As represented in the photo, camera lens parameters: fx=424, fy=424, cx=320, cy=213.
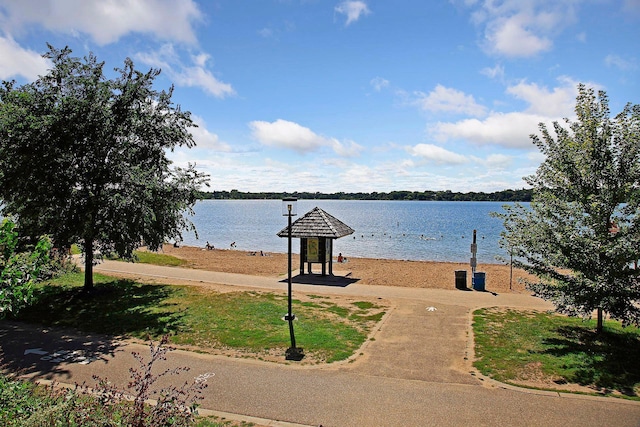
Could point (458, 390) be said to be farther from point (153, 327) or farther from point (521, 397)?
point (153, 327)

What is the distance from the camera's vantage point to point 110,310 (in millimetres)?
15836

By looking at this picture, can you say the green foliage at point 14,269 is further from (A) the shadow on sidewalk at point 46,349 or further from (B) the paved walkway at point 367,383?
(A) the shadow on sidewalk at point 46,349

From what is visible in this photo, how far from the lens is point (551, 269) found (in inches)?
506

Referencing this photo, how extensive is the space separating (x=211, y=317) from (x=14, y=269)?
31.3ft

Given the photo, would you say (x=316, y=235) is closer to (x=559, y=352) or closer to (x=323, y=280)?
(x=323, y=280)

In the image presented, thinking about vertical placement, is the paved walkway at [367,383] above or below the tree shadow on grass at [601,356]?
below

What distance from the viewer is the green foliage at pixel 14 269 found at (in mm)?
Answer: 5594

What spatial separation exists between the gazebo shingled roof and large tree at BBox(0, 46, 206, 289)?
776 cm

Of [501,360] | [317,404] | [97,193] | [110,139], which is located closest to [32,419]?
[317,404]

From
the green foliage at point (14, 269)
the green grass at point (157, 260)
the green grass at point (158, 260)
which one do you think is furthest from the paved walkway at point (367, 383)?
the green grass at point (158, 260)

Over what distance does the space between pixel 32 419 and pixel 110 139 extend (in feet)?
41.0

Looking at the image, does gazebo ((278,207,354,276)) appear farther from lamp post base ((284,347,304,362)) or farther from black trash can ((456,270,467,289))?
lamp post base ((284,347,304,362))

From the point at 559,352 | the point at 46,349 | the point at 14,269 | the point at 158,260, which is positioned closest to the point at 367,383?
the point at 559,352

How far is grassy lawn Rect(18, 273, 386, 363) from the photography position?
12.3 metres
